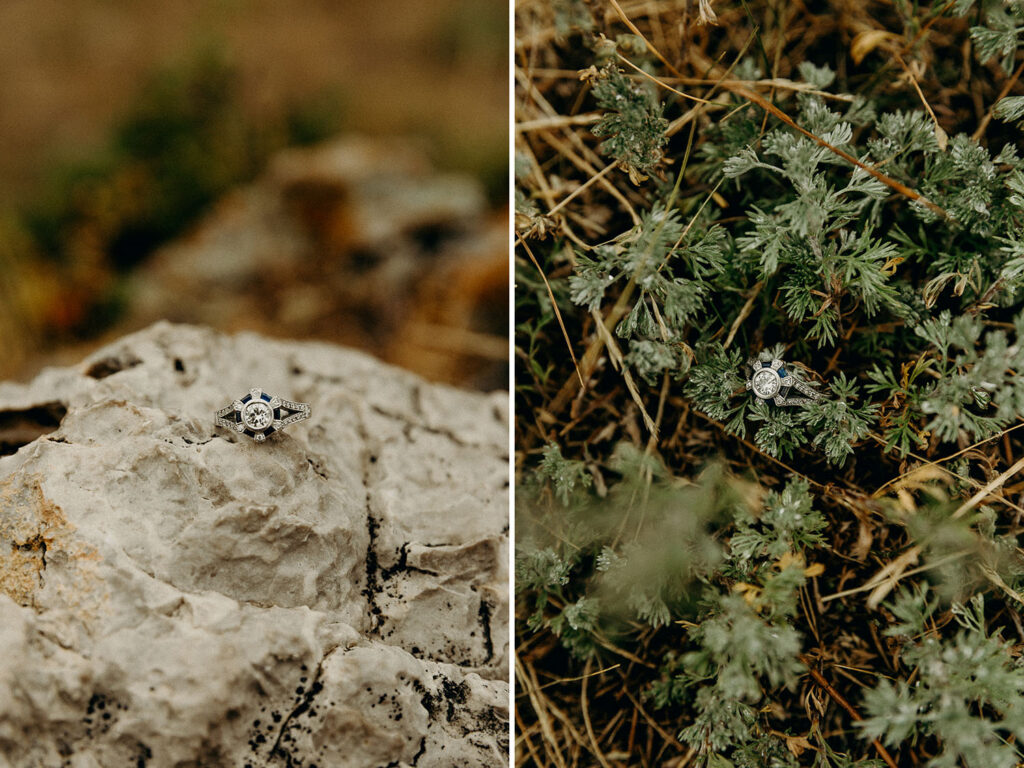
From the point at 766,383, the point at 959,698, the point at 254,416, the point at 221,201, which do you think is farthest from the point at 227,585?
the point at 221,201

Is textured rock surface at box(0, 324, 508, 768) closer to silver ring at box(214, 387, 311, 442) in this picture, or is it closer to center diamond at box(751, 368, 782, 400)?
silver ring at box(214, 387, 311, 442)

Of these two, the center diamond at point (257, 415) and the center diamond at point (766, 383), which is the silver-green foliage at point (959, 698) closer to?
the center diamond at point (766, 383)

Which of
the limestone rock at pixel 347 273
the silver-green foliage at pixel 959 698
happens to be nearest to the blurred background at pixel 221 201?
the limestone rock at pixel 347 273

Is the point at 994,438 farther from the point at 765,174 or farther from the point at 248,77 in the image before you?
the point at 248,77

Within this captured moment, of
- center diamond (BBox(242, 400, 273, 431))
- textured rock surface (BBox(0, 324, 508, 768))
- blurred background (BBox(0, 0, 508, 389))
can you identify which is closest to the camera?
textured rock surface (BBox(0, 324, 508, 768))

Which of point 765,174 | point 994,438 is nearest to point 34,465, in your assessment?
point 765,174

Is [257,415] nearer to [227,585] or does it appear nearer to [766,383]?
[227,585]

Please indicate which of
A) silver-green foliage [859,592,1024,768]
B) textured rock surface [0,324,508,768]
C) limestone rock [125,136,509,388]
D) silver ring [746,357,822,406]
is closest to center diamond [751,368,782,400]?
silver ring [746,357,822,406]
